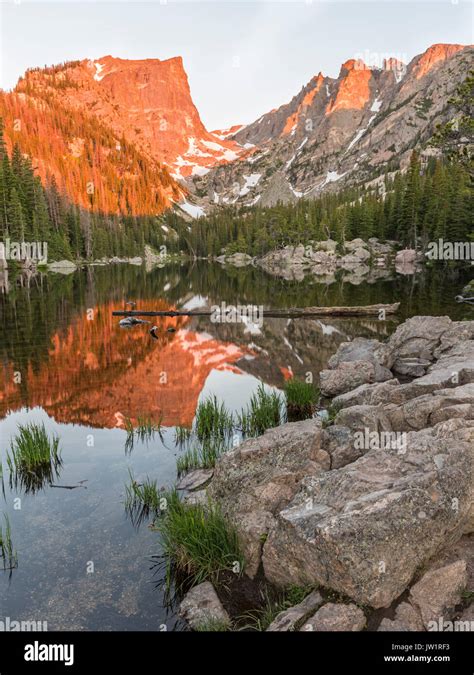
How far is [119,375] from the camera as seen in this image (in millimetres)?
20625

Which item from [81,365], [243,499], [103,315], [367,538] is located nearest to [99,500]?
[243,499]

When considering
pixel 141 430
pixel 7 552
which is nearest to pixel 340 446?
pixel 141 430

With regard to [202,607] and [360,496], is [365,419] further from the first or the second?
[202,607]

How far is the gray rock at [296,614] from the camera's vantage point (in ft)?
18.7

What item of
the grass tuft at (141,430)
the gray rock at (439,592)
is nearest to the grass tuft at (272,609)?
the gray rock at (439,592)

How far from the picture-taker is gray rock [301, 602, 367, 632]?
5512 mm

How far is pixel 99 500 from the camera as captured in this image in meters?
10.5

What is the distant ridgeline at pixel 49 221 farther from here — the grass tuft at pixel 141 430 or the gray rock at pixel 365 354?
the grass tuft at pixel 141 430

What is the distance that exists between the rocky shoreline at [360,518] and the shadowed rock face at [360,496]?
0.06 ft

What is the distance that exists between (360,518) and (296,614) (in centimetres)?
156

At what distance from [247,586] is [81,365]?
17034 millimetres

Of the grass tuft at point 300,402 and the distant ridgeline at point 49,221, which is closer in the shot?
the grass tuft at point 300,402

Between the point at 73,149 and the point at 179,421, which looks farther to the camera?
the point at 73,149
